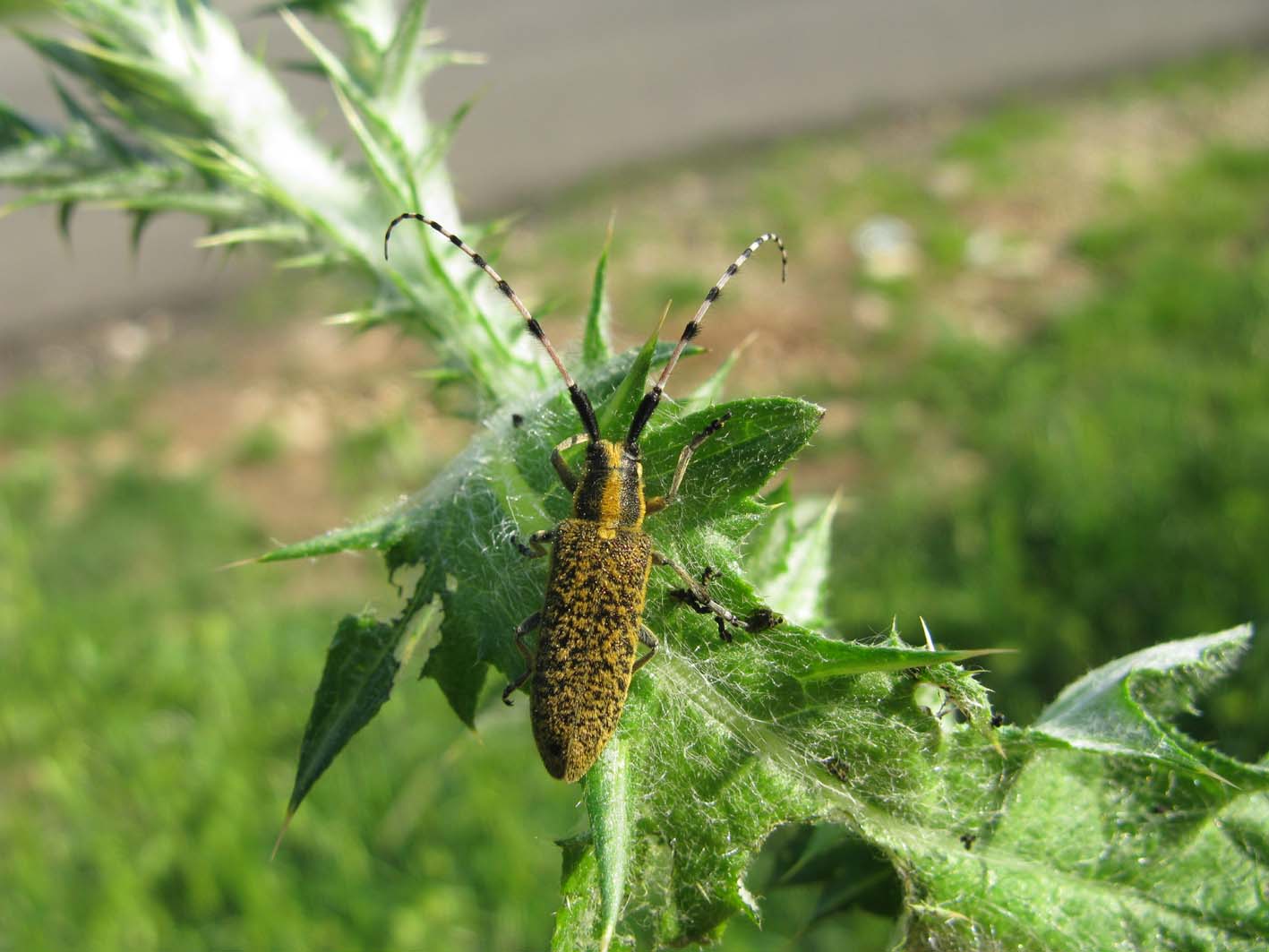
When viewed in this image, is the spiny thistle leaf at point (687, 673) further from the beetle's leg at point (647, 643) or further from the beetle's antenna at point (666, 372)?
the beetle's antenna at point (666, 372)

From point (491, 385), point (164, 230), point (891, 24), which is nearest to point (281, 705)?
point (491, 385)

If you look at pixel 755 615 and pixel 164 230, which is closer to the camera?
pixel 755 615

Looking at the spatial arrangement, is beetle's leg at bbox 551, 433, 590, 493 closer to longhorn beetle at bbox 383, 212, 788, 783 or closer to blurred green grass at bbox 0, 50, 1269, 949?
longhorn beetle at bbox 383, 212, 788, 783

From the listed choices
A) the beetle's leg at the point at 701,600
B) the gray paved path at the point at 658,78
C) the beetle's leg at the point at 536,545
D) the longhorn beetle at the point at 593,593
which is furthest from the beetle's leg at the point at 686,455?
the gray paved path at the point at 658,78

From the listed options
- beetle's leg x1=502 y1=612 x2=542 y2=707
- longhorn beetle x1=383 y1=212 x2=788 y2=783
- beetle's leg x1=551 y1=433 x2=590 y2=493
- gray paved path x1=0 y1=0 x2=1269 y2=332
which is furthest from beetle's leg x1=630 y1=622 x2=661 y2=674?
gray paved path x1=0 y1=0 x2=1269 y2=332

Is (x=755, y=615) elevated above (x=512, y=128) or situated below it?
below

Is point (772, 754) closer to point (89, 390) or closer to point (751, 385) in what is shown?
point (751, 385)

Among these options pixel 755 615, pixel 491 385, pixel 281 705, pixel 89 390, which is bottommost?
pixel 281 705

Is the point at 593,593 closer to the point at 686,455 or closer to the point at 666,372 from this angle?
the point at 686,455
